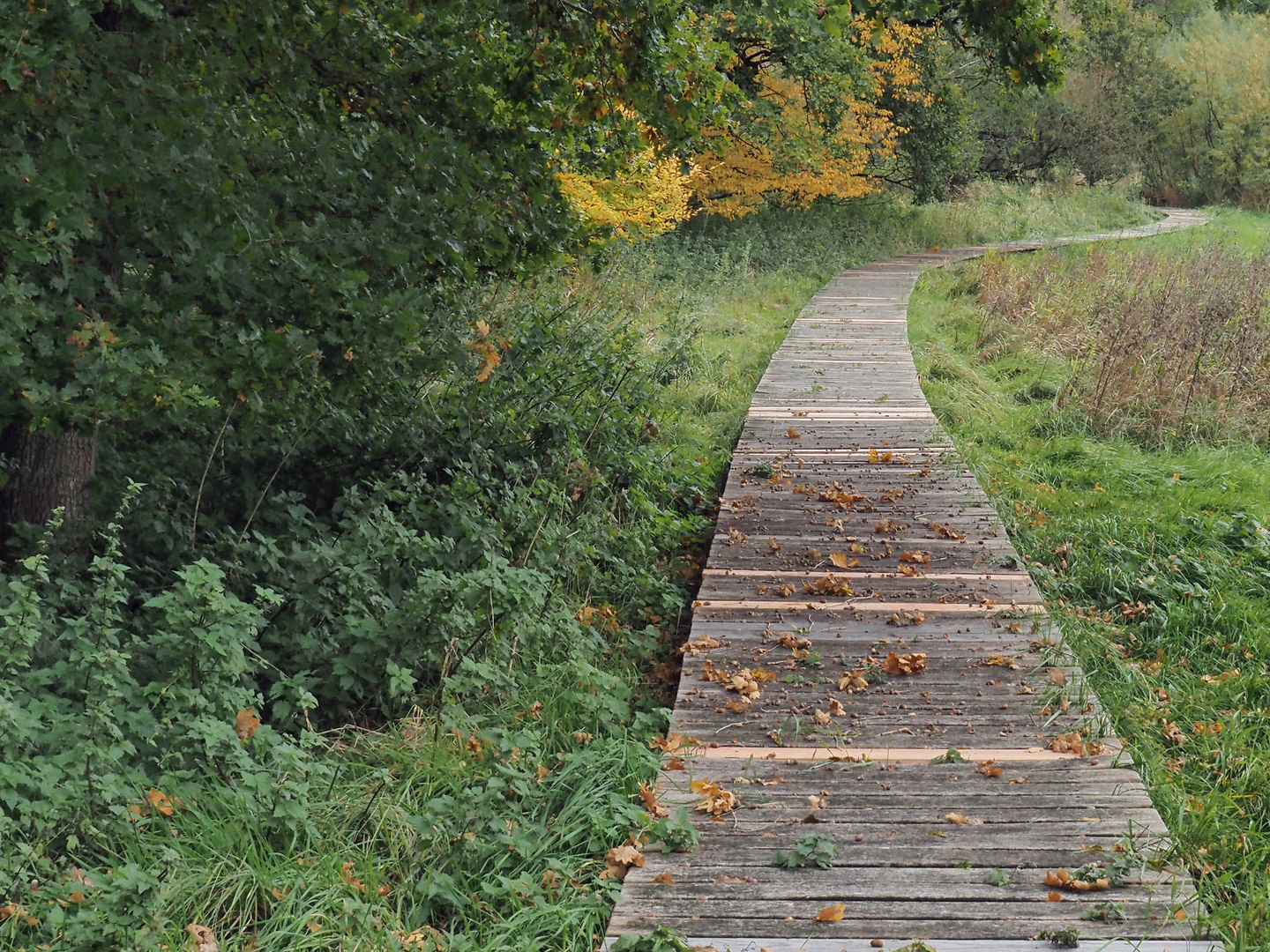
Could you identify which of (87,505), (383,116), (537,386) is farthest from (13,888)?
(537,386)

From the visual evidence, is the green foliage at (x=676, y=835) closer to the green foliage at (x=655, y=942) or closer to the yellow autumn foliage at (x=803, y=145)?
the green foliage at (x=655, y=942)

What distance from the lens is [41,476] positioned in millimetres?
4305

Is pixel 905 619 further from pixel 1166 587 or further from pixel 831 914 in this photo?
pixel 831 914

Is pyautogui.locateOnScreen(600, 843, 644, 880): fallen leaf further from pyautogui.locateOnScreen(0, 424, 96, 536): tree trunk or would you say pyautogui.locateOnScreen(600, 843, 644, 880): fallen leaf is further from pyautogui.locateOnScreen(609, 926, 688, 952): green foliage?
pyautogui.locateOnScreen(0, 424, 96, 536): tree trunk

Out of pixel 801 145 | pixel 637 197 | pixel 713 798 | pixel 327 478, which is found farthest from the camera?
pixel 801 145

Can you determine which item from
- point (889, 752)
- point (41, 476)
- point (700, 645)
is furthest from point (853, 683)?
point (41, 476)

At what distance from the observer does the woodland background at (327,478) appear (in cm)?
295

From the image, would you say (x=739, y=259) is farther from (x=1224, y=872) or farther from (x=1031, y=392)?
(x=1224, y=872)

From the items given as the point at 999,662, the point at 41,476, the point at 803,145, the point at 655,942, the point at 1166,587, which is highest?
the point at 41,476

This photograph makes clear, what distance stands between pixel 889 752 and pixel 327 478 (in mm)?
3230

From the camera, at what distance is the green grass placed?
3.49 m

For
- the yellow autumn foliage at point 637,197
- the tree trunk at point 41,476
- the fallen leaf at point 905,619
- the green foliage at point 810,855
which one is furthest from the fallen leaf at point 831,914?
the yellow autumn foliage at point 637,197

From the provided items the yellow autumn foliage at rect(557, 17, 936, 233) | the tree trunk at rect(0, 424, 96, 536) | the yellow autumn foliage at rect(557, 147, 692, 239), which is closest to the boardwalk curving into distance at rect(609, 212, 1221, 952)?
the tree trunk at rect(0, 424, 96, 536)

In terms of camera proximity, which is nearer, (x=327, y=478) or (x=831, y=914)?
(x=831, y=914)
